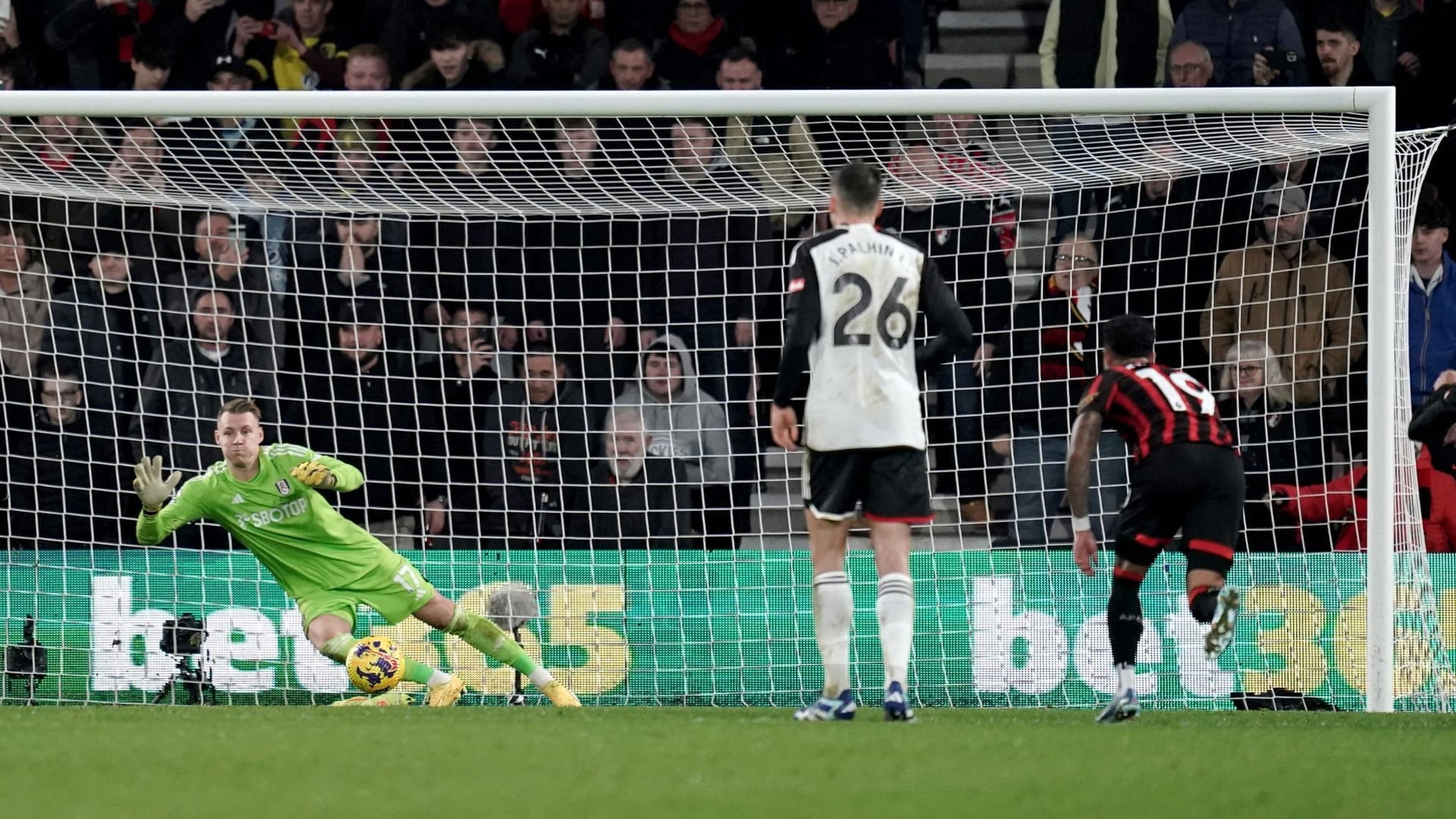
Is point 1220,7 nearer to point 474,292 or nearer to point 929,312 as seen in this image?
point 474,292

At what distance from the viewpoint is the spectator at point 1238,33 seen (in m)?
12.9

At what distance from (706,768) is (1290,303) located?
6.18 meters

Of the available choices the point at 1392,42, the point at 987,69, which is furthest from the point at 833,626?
the point at 987,69

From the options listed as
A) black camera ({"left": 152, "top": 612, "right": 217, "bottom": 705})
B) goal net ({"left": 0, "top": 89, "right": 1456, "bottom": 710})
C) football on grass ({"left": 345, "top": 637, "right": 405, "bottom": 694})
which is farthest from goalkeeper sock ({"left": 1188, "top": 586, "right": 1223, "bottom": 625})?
black camera ({"left": 152, "top": 612, "right": 217, "bottom": 705})

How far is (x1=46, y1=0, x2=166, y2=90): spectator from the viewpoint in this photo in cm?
1388

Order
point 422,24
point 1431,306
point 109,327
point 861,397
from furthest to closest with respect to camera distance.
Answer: point 422,24
point 1431,306
point 109,327
point 861,397

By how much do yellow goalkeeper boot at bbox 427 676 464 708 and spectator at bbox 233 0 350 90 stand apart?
5.28 metres

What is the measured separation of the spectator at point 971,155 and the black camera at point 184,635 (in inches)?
185

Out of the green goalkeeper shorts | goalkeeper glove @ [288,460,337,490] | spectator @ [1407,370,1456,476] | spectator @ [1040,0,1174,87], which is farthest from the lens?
spectator @ [1040,0,1174,87]

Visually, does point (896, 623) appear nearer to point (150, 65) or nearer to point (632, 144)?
point (632, 144)

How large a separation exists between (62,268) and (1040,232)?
6.01 m

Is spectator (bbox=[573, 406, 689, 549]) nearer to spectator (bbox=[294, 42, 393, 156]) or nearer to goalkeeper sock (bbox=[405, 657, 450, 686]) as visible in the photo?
goalkeeper sock (bbox=[405, 657, 450, 686])

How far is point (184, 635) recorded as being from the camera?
10.6 metres

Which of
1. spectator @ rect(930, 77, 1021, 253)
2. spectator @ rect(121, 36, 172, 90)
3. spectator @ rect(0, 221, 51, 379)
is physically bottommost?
spectator @ rect(0, 221, 51, 379)
